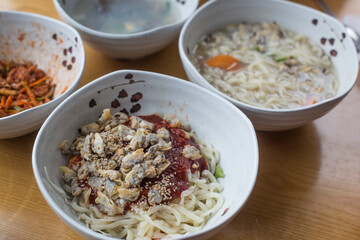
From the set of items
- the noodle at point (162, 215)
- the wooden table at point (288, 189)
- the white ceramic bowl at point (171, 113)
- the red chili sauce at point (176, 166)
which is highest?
the white ceramic bowl at point (171, 113)

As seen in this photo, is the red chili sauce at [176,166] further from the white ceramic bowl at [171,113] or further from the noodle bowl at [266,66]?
the noodle bowl at [266,66]

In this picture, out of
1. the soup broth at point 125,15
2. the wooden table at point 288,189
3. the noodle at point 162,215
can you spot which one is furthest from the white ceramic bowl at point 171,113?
the soup broth at point 125,15

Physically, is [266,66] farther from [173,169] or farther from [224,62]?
[173,169]

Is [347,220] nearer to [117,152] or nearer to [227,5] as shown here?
[117,152]

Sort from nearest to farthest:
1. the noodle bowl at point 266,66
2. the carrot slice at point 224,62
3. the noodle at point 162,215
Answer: the noodle at point 162,215
the noodle bowl at point 266,66
the carrot slice at point 224,62

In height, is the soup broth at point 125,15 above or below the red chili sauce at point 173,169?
above

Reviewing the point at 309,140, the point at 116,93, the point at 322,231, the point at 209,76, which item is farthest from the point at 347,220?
the point at 116,93

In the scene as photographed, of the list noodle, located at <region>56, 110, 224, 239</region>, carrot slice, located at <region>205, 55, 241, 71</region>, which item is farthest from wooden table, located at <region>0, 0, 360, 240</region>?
carrot slice, located at <region>205, 55, 241, 71</region>
